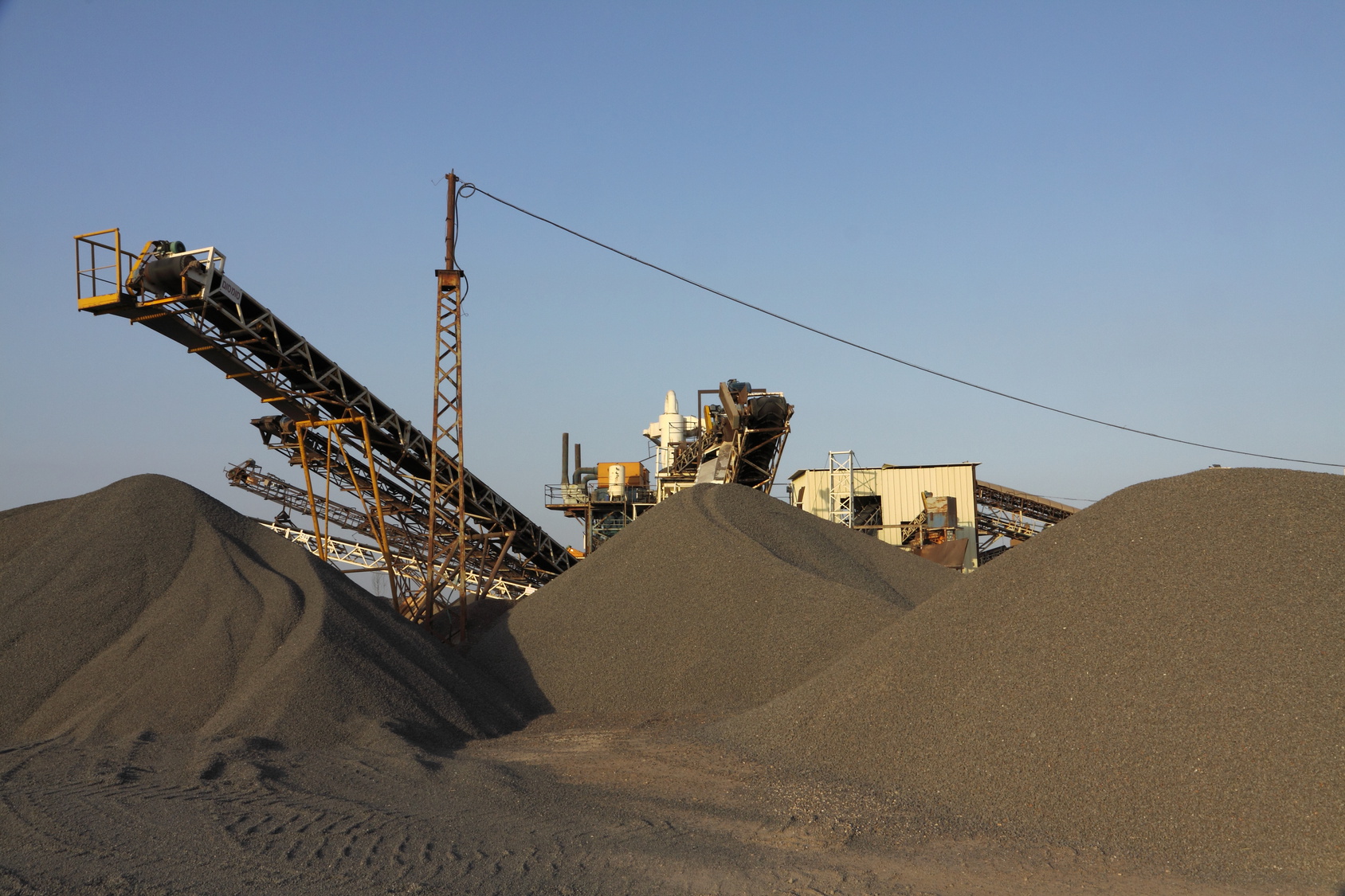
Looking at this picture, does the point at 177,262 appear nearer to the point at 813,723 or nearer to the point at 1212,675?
the point at 813,723

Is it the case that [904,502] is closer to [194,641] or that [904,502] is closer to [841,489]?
[841,489]

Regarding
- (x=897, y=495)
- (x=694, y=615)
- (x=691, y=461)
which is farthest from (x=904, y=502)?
(x=694, y=615)

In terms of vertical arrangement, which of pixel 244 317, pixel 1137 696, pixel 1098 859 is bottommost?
pixel 1098 859

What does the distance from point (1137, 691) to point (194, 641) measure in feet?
31.0

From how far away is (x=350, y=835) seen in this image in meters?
6.23

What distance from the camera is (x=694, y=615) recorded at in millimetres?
13133

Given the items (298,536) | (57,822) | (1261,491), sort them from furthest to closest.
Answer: (298,536) < (1261,491) < (57,822)

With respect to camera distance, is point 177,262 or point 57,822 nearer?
point 57,822

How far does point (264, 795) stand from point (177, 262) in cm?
894

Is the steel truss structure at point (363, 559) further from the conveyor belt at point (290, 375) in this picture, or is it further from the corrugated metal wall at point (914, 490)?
the corrugated metal wall at point (914, 490)

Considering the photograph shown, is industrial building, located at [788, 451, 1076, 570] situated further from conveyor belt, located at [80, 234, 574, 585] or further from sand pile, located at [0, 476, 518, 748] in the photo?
sand pile, located at [0, 476, 518, 748]

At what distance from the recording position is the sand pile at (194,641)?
364 inches

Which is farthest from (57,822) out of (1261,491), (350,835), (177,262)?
(1261,491)

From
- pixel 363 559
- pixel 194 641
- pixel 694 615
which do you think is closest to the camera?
pixel 194 641
